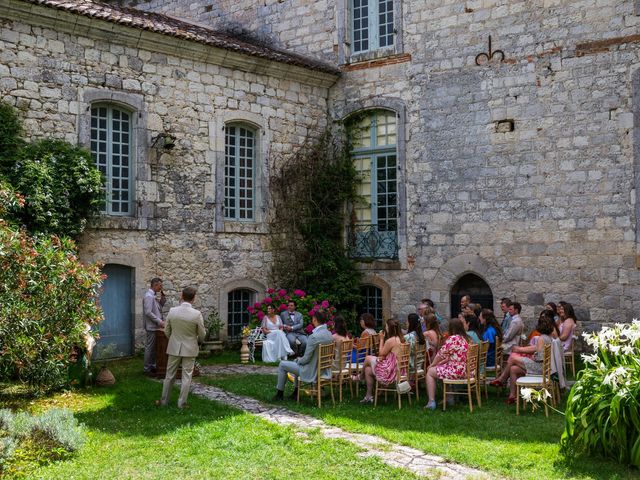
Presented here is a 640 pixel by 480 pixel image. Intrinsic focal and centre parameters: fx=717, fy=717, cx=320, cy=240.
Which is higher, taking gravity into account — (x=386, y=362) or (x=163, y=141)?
(x=163, y=141)

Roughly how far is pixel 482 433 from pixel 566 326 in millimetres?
4073

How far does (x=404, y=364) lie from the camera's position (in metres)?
9.06

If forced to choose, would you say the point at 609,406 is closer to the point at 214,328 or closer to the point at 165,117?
the point at 214,328

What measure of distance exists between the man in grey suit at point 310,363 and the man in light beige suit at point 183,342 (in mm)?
1218

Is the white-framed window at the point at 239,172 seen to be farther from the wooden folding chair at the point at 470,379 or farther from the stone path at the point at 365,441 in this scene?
the wooden folding chair at the point at 470,379

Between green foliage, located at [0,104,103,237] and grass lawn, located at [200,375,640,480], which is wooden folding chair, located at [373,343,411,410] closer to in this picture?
grass lawn, located at [200,375,640,480]

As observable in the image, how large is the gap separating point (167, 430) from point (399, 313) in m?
7.52

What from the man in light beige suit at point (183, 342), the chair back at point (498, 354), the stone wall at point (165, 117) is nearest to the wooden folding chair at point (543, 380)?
the chair back at point (498, 354)

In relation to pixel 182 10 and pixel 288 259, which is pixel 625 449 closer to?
pixel 288 259

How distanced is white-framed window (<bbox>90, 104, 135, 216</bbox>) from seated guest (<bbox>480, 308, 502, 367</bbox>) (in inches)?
250

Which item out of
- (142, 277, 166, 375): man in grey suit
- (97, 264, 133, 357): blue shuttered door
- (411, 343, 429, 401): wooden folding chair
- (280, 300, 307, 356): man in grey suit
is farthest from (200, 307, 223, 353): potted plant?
(411, 343, 429, 401): wooden folding chair

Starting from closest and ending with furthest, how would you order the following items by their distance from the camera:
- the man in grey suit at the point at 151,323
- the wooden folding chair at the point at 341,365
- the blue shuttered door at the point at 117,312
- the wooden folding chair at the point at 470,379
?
the wooden folding chair at the point at 470,379 → the wooden folding chair at the point at 341,365 → the man in grey suit at the point at 151,323 → the blue shuttered door at the point at 117,312

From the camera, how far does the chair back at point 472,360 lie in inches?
340

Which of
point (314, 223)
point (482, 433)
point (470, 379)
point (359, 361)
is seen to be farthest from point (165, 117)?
point (482, 433)
